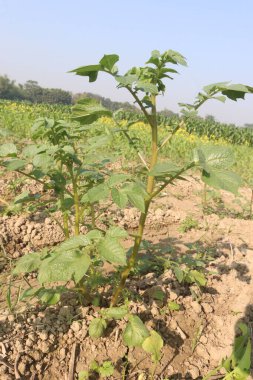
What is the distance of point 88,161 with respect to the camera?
1.50 m

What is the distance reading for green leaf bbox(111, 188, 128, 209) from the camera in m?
1.13

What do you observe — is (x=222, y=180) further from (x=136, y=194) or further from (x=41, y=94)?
(x=41, y=94)

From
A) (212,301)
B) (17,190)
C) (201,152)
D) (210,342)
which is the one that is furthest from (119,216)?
(201,152)

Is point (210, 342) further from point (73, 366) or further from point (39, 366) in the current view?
point (39, 366)

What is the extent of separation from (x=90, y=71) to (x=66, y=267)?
0.70 metres

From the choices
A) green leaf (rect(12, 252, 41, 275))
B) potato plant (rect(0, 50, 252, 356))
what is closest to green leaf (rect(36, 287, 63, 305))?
potato plant (rect(0, 50, 252, 356))

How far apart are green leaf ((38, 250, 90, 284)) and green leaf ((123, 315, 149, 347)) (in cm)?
42

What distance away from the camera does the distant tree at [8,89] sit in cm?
6862

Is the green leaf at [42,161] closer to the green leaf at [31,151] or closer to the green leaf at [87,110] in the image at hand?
the green leaf at [31,151]

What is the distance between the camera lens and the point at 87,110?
1.29 meters

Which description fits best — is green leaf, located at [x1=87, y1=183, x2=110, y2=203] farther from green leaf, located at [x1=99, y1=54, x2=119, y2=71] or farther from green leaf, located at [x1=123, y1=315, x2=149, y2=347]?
green leaf, located at [x1=123, y1=315, x2=149, y2=347]

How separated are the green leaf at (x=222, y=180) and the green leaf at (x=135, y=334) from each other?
2.43ft

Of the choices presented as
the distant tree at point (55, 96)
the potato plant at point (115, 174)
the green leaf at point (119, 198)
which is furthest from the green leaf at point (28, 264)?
the distant tree at point (55, 96)

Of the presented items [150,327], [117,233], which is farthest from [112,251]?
[150,327]
